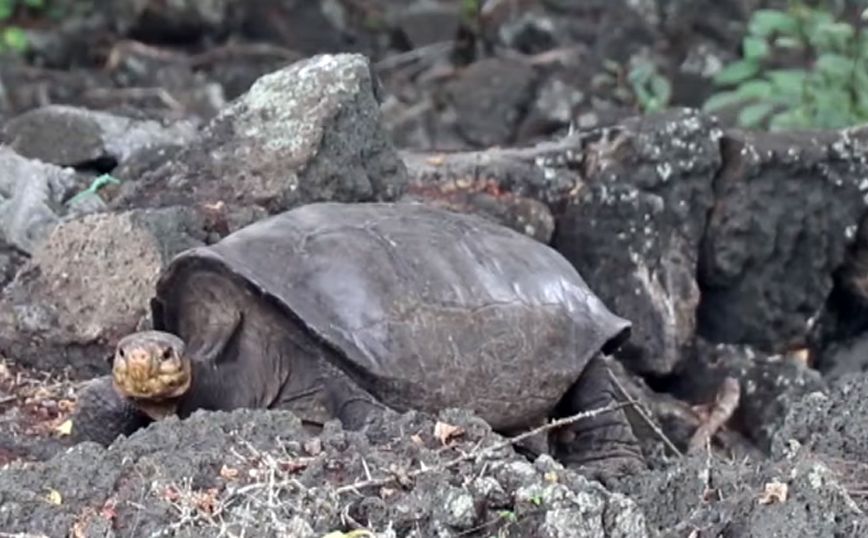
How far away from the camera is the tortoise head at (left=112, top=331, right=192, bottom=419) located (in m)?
4.36

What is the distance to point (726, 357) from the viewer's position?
6457mm

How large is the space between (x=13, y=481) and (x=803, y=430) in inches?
63.7

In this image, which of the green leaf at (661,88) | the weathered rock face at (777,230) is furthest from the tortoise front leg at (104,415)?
the green leaf at (661,88)

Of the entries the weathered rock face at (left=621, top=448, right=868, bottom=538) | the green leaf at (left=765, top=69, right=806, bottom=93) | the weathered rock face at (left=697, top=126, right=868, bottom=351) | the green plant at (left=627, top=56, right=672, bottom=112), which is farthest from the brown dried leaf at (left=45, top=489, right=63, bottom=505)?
the green plant at (left=627, top=56, right=672, bottom=112)

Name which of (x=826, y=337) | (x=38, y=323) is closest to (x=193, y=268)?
(x=38, y=323)

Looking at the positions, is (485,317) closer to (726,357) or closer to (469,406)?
(469,406)

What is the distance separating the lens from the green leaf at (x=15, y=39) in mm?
10031

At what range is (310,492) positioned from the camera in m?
3.22

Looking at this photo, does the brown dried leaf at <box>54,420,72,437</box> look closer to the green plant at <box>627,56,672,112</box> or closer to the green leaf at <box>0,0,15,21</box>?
the green plant at <box>627,56,672,112</box>

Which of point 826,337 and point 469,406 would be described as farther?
point 826,337

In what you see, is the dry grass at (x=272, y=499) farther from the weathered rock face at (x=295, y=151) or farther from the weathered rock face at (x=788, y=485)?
the weathered rock face at (x=295, y=151)

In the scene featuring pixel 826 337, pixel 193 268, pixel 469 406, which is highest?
pixel 193 268

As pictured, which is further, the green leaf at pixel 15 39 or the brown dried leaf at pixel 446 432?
the green leaf at pixel 15 39

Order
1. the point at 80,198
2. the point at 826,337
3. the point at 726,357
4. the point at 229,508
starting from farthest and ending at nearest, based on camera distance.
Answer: the point at 826,337 → the point at 726,357 → the point at 80,198 → the point at 229,508
